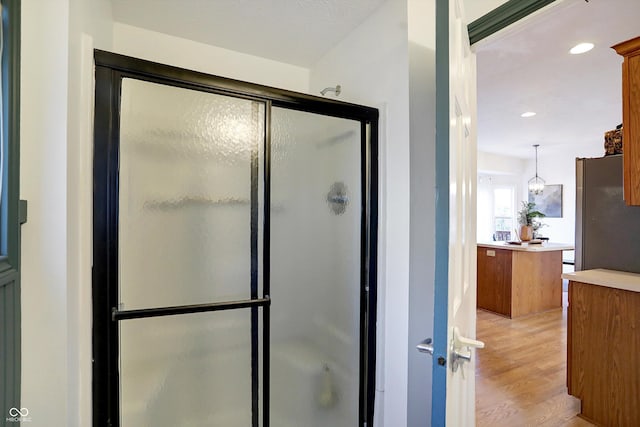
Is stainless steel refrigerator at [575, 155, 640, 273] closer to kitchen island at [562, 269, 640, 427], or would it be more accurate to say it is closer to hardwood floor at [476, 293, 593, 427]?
kitchen island at [562, 269, 640, 427]

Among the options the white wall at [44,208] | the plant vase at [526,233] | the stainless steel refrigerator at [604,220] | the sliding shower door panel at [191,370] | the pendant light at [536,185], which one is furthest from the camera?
the pendant light at [536,185]

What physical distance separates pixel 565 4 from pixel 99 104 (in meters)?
1.70

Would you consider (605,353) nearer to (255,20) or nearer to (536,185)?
(255,20)

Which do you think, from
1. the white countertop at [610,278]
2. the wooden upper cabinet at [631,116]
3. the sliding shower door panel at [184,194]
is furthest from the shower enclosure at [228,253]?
the white countertop at [610,278]

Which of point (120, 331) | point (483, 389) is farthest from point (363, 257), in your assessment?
point (483, 389)

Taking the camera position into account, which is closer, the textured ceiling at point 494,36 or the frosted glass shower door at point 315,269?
the frosted glass shower door at point 315,269

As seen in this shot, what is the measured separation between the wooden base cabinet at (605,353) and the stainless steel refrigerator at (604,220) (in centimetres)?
39

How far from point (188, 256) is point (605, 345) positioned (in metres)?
2.54

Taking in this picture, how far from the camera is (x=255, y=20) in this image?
183 centimetres

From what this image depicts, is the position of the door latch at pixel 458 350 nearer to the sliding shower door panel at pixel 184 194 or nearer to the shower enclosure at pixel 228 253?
the shower enclosure at pixel 228 253

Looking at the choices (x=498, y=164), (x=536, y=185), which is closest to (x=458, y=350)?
(x=498, y=164)

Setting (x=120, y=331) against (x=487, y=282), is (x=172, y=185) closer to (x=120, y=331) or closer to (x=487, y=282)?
(x=120, y=331)

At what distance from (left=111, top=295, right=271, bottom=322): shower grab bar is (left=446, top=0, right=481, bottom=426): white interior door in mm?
877

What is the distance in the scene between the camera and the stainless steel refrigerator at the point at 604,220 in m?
2.05
